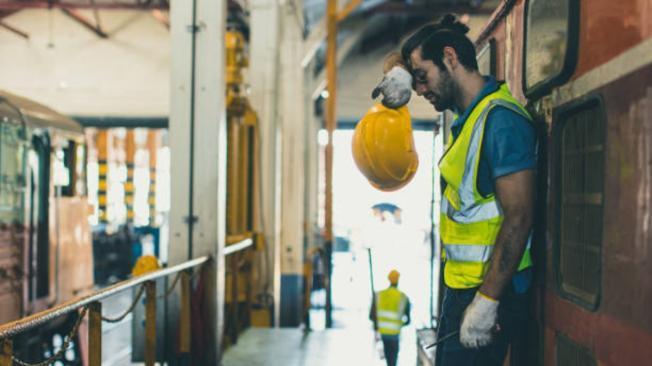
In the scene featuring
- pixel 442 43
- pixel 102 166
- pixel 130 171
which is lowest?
pixel 130 171

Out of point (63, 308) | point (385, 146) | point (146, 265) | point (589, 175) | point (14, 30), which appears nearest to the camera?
point (589, 175)

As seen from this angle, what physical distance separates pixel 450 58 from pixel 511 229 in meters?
0.75

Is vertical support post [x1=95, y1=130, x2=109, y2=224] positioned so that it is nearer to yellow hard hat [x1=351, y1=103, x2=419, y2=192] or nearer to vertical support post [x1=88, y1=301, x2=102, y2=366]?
vertical support post [x1=88, y1=301, x2=102, y2=366]

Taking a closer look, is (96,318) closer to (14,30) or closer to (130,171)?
(14,30)

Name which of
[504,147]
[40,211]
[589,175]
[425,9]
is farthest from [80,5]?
[589,175]

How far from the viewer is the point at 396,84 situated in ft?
9.03

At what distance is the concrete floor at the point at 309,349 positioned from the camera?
20.7 feet

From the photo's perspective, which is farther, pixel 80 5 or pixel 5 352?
pixel 80 5

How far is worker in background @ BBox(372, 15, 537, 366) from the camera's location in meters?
2.29

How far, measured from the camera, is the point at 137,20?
17.8m

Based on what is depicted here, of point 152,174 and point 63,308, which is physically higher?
point 152,174

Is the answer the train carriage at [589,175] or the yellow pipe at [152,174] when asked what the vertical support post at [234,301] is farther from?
the yellow pipe at [152,174]

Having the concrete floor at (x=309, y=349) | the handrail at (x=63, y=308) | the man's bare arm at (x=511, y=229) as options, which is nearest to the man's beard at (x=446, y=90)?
the man's bare arm at (x=511, y=229)

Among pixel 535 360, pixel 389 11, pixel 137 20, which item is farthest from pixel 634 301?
pixel 137 20
